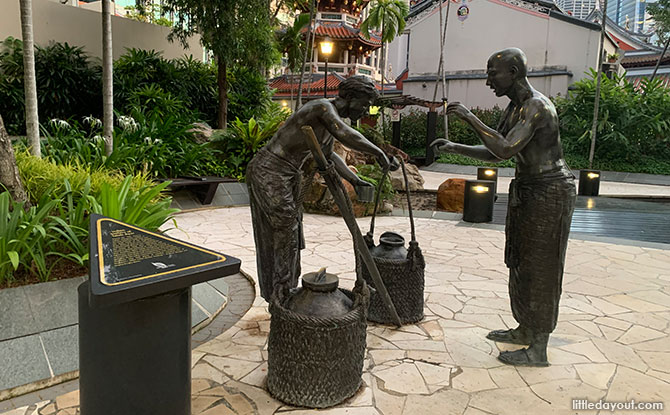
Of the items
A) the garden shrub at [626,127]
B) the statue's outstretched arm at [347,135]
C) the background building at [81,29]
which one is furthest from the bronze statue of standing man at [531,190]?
the garden shrub at [626,127]

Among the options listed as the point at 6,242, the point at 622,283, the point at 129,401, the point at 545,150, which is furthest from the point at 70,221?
the point at 622,283

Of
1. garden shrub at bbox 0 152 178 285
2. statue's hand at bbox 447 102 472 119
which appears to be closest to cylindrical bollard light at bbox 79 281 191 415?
garden shrub at bbox 0 152 178 285

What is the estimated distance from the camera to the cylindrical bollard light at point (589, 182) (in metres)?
11.0

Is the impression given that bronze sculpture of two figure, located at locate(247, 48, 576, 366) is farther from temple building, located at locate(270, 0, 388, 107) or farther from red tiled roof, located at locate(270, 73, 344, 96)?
temple building, located at locate(270, 0, 388, 107)

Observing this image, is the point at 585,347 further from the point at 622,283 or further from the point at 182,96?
the point at 182,96

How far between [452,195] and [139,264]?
8118 millimetres

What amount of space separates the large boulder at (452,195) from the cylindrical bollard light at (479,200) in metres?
1.26

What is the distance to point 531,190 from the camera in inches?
117

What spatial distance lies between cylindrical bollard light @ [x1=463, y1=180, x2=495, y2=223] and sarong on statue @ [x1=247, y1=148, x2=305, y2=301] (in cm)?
535

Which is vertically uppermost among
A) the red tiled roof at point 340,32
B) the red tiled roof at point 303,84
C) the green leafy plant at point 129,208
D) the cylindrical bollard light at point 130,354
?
the red tiled roof at point 340,32

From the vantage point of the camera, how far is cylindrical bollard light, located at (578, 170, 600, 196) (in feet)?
35.9

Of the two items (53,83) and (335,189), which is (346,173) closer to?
(335,189)

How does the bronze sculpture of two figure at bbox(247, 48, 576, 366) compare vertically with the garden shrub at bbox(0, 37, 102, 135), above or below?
below

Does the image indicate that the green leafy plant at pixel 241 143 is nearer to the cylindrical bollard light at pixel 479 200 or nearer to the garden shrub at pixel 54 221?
the cylindrical bollard light at pixel 479 200
